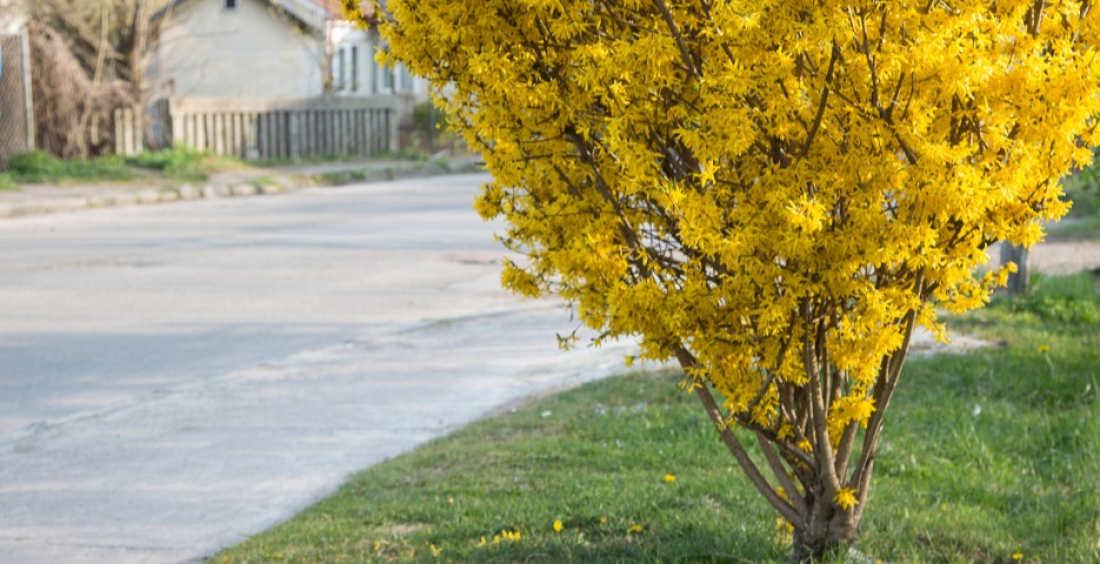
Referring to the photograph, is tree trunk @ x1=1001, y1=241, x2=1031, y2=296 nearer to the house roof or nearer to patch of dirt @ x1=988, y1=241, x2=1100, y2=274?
patch of dirt @ x1=988, y1=241, x2=1100, y2=274

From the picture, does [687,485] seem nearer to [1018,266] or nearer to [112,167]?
[1018,266]

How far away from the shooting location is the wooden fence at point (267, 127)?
2578 cm

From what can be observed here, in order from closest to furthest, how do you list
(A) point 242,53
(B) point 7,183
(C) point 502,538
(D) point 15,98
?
(C) point 502,538, (B) point 7,183, (D) point 15,98, (A) point 242,53

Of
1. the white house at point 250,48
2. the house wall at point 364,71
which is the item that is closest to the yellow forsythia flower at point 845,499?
the white house at point 250,48

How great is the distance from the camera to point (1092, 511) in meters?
5.43

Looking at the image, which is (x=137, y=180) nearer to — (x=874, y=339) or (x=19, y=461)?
(x=19, y=461)

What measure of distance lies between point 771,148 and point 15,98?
70.1 feet

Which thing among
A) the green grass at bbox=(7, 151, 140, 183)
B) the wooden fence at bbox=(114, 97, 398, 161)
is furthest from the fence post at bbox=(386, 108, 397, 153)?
the green grass at bbox=(7, 151, 140, 183)

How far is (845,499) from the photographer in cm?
428

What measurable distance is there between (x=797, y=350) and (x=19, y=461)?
444cm

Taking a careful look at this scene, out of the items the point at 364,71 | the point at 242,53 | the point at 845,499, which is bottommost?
the point at 845,499

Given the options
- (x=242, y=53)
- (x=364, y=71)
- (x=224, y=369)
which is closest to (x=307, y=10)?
(x=242, y=53)

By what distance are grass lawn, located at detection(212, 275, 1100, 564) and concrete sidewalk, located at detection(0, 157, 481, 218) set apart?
43.9 ft

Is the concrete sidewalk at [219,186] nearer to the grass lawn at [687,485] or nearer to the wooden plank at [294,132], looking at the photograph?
the wooden plank at [294,132]
